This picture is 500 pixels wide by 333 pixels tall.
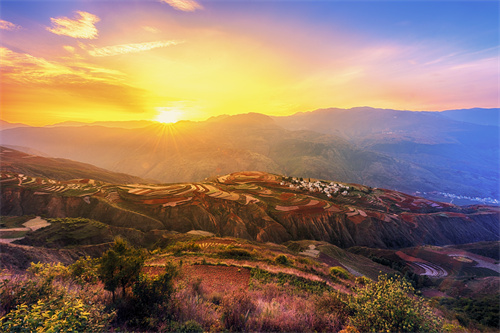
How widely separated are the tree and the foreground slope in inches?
1941

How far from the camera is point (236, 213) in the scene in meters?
63.8

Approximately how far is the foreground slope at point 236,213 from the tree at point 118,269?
162 feet

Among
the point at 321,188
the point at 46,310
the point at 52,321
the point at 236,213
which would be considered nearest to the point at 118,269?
the point at 46,310

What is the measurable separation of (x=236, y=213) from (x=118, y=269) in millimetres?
54968

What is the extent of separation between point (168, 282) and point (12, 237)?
42.5 meters

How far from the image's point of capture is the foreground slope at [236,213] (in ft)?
178

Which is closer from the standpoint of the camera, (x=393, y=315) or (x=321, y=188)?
(x=393, y=315)

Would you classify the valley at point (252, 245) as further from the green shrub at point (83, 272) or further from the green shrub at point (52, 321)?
the green shrub at point (52, 321)

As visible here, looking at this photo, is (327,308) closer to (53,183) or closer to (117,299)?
(117,299)

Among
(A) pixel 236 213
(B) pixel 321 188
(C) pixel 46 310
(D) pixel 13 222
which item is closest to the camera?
(C) pixel 46 310

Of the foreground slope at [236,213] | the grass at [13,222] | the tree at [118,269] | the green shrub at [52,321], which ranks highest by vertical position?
the green shrub at [52,321]

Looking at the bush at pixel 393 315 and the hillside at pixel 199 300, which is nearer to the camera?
the hillside at pixel 199 300

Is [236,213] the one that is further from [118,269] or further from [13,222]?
[118,269]

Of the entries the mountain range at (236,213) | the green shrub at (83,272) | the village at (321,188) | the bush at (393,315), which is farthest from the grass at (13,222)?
the village at (321,188)
